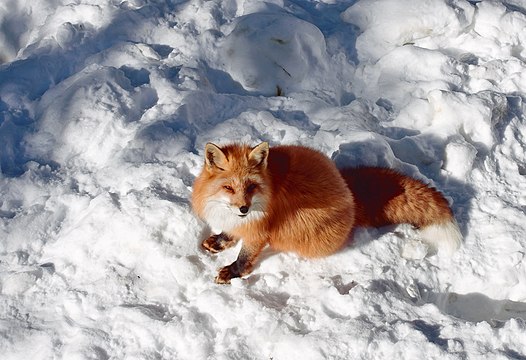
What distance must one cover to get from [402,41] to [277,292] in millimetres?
2648

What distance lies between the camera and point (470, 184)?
12.1 ft

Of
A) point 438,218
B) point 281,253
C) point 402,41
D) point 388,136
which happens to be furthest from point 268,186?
point 402,41

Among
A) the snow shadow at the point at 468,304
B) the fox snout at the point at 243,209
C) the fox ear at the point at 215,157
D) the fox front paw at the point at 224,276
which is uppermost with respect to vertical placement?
the fox ear at the point at 215,157

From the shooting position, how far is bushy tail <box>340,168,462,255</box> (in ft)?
10.8

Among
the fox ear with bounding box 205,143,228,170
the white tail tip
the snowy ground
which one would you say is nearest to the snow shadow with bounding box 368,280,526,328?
the snowy ground

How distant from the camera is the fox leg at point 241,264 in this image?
3.13 metres

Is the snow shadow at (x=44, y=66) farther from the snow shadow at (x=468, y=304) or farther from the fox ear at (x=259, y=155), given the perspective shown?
the snow shadow at (x=468, y=304)

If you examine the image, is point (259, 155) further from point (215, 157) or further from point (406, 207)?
point (406, 207)

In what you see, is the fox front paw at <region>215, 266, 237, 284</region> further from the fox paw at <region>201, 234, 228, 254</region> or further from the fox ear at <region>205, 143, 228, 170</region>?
the fox ear at <region>205, 143, 228, 170</region>

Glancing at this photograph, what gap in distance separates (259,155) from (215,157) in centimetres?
24

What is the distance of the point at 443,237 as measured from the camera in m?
3.26

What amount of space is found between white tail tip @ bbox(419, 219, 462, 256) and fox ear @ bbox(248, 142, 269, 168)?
1140 millimetres

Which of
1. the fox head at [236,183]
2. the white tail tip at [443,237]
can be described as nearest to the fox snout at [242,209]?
the fox head at [236,183]

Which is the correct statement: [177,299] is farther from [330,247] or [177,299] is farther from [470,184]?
[470,184]
